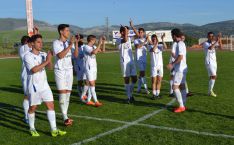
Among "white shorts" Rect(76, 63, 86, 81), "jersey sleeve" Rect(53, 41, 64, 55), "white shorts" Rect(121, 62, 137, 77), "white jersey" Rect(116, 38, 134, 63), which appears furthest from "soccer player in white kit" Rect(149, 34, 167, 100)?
"jersey sleeve" Rect(53, 41, 64, 55)

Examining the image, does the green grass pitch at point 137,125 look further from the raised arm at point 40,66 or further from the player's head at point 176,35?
the player's head at point 176,35

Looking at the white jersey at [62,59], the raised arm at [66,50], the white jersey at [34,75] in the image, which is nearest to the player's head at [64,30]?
the white jersey at [62,59]

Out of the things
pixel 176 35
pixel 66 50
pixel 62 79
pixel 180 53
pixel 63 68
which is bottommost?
pixel 62 79

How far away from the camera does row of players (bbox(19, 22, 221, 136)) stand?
27.0ft

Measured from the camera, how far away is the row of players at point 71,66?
822 centimetres

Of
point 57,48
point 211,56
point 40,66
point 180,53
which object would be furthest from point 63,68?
point 211,56

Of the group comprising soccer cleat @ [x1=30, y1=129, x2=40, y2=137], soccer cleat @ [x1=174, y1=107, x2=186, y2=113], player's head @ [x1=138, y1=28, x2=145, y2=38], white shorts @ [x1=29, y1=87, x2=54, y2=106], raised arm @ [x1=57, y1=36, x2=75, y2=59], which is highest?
player's head @ [x1=138, y1=28, x2=145, y2=38]

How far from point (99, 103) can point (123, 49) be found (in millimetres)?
2028

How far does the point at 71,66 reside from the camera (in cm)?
968

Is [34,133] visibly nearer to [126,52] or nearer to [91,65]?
[91,65]

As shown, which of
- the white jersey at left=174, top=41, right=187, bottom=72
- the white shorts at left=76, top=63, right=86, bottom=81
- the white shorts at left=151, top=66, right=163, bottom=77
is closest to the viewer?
the white jersey at left=174, top=41, right=187, bottom=72

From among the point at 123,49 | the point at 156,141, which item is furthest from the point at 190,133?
the point at 123,49

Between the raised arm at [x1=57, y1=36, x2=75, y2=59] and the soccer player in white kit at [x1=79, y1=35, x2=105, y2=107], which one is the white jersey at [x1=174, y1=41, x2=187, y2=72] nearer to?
the soccer player in white kit at [x1=79, y1=35, x2=105, y2=107]

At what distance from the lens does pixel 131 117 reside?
1012cm
